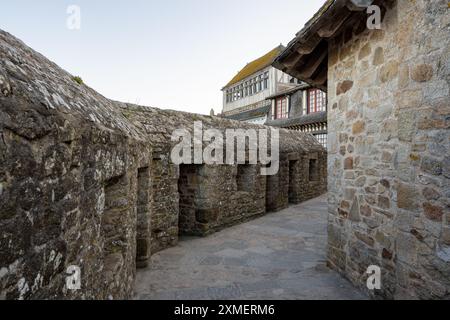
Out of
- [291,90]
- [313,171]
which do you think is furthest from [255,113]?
[313,171]

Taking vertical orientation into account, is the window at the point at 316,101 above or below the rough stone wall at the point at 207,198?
above

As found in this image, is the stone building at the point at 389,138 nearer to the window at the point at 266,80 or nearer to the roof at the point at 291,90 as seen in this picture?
the roof at the point at 291,90

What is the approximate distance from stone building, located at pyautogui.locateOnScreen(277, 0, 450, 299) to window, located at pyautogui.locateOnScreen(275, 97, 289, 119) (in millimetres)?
15112

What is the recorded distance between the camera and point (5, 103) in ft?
4.30

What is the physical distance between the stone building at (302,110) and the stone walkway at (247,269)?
10013 millimetres

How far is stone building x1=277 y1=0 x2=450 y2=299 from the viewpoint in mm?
2656

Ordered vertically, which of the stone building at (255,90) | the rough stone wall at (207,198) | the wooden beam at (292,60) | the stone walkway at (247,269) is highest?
the stone building at (255,90)

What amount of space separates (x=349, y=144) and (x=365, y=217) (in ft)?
3.74

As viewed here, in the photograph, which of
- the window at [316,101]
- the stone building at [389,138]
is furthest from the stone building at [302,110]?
the stone building at [389,138]

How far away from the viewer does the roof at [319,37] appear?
140 inches

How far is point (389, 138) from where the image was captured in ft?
11.5

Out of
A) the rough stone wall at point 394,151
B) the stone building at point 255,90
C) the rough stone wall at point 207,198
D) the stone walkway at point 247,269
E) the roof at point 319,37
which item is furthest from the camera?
the stone building at point 255,90

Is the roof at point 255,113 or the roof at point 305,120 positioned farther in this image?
the roof at point 255,113

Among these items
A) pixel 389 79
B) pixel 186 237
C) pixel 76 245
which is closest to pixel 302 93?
pixel 186 237
